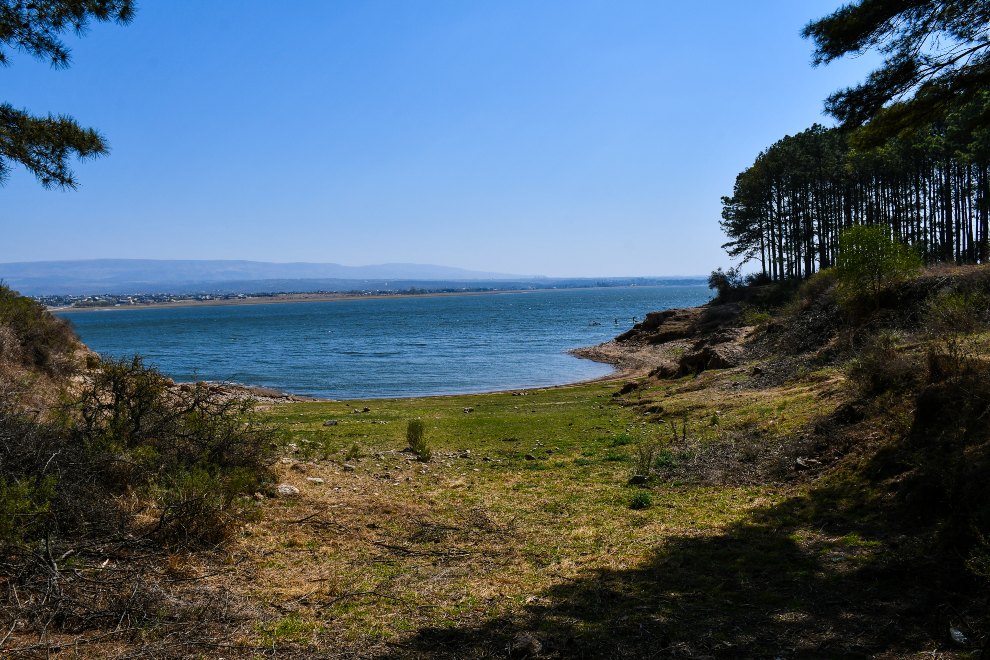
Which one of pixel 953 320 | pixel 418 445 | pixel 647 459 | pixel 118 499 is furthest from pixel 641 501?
pixel 953 320

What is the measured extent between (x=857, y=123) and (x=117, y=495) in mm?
12170

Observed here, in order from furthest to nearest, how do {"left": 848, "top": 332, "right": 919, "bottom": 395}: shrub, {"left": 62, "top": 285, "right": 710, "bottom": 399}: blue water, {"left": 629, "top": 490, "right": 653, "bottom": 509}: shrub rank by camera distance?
{"left": 62, "top": 285, "right": 710, "bottom": 399}: blue water < {"left": 848, "top": 332, "right": 919, "bottom": 395}: shrub < {"left": 629, "top": 490, "right": 653, "bottom": 509}: shrub

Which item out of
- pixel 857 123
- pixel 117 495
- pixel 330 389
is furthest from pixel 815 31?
pixel 330 389

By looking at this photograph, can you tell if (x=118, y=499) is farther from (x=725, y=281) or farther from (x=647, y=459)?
(x=725, y=281)

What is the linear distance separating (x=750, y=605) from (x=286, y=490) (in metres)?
6.41

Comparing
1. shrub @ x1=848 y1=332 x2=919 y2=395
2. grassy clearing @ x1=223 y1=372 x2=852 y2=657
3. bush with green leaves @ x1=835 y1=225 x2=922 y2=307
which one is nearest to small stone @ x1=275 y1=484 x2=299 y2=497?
grassy clearing @ x1=223 y1=372 x2=852 y2=657

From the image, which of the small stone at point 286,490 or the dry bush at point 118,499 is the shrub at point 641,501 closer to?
the small stone at point 286,490

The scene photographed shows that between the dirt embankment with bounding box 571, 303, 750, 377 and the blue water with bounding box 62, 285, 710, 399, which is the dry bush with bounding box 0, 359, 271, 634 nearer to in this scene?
the blue water with bounding box 62, 285, 710, 399

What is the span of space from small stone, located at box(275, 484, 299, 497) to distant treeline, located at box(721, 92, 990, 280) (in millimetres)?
48628

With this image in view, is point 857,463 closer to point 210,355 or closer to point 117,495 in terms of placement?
point 117,495

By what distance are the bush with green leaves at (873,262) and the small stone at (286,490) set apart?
21168 millimetres

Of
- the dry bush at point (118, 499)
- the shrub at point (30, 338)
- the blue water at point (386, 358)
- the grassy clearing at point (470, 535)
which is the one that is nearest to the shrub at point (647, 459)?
the grassy clearing at point (470, 535)

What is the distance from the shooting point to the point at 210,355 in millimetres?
65312

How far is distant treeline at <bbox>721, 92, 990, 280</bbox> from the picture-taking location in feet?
165
